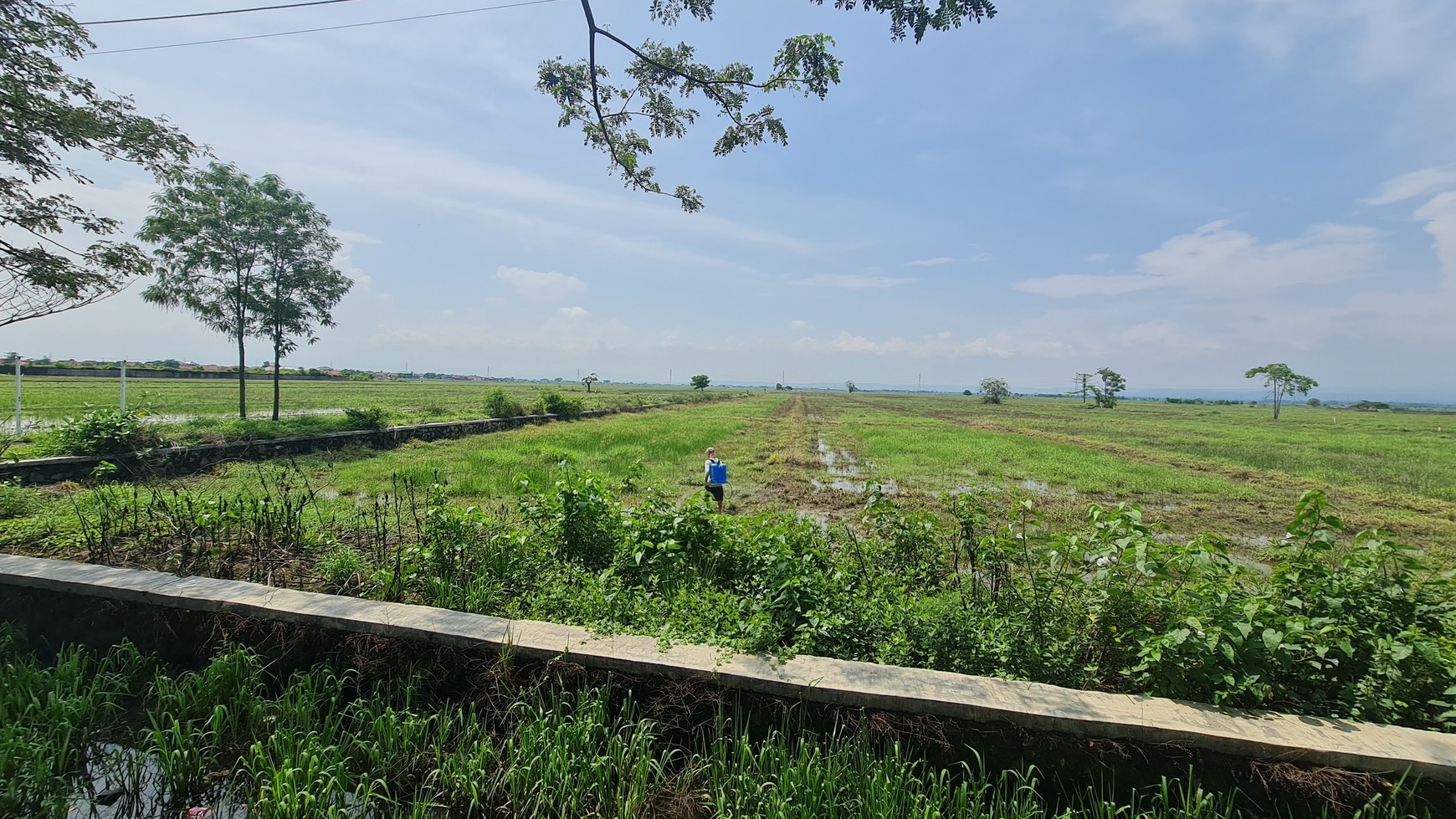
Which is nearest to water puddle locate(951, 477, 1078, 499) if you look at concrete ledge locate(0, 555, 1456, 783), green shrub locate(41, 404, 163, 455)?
concrete ledge locate(0, 555, 1456, 783)

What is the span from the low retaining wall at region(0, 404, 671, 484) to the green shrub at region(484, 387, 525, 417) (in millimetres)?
3502

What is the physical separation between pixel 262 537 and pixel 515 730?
345cm

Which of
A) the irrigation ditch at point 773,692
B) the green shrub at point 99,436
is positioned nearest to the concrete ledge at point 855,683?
the irrigation ditch at point 773,692

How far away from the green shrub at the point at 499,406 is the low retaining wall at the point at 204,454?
3502mm

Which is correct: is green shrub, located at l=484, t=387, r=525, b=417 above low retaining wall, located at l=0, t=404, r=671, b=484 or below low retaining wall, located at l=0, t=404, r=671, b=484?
above

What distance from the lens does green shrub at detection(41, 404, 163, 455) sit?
8680 millimetres

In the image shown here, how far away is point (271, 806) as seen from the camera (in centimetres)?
216

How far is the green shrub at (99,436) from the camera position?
8.68 metres

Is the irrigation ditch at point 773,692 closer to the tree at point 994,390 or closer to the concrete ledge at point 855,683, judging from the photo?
the concrete ledge at point 855,683

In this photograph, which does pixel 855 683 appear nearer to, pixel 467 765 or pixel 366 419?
pixel 467 765

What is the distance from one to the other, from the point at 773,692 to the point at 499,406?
21.9 metres

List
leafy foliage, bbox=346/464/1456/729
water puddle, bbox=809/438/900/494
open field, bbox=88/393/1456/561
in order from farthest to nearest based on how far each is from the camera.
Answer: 1. water puddle, bbox=809/438/900/494
2. open field, bbox=88/393/1456/561
3. leafy foliage, bbox=346/464/1456/729

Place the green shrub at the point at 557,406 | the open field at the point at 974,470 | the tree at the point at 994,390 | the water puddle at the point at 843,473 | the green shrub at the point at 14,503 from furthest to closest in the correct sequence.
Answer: the tree at the point at 994,390 < the green shrub at the point at 557,406 < the water puddle at the point at 843,473 < the open field at the point at 974,470 < the green shrub at the point at 14,503

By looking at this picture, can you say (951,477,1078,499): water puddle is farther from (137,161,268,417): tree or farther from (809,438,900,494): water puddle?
(137,161,268,417): tree
